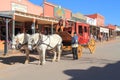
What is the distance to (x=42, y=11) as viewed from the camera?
36250 mm

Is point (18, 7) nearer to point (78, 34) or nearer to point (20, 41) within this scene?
point (78, 34)

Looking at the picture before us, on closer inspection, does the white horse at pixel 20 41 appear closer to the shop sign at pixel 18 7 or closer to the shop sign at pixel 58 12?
the shop sign at pixel 18 7

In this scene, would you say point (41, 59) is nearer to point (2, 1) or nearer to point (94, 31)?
point (2, 1)

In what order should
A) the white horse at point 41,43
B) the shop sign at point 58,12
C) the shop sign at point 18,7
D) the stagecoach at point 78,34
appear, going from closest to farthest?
the white horse at point 41,43 → the stagecoach at point 78,34 → the shop sign at point 18,7 → the shop sign at point 58,12

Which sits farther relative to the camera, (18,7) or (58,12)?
(58,12)

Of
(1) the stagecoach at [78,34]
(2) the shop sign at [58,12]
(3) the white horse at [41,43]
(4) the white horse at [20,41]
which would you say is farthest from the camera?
(2) the shop sign at [58,12]

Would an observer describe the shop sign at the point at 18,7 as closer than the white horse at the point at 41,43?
Result: No

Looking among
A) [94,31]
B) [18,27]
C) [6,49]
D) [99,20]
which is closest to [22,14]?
[6,49]

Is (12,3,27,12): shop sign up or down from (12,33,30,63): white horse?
up

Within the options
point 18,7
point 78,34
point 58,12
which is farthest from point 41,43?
point 58,12

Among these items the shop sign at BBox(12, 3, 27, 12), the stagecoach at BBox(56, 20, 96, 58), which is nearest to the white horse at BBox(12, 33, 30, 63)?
the stagecoach at BBox(56, 20, 96, 58)

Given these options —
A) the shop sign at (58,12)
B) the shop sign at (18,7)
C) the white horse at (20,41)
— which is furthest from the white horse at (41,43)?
the shop sign at (58,12)

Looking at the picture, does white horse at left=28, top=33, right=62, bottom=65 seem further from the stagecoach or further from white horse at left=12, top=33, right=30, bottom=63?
the stagecoach

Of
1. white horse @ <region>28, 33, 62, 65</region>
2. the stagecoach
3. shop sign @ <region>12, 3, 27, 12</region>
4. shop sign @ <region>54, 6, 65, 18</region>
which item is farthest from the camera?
shop sign @ <region>54, 6, 65, 18</region>
